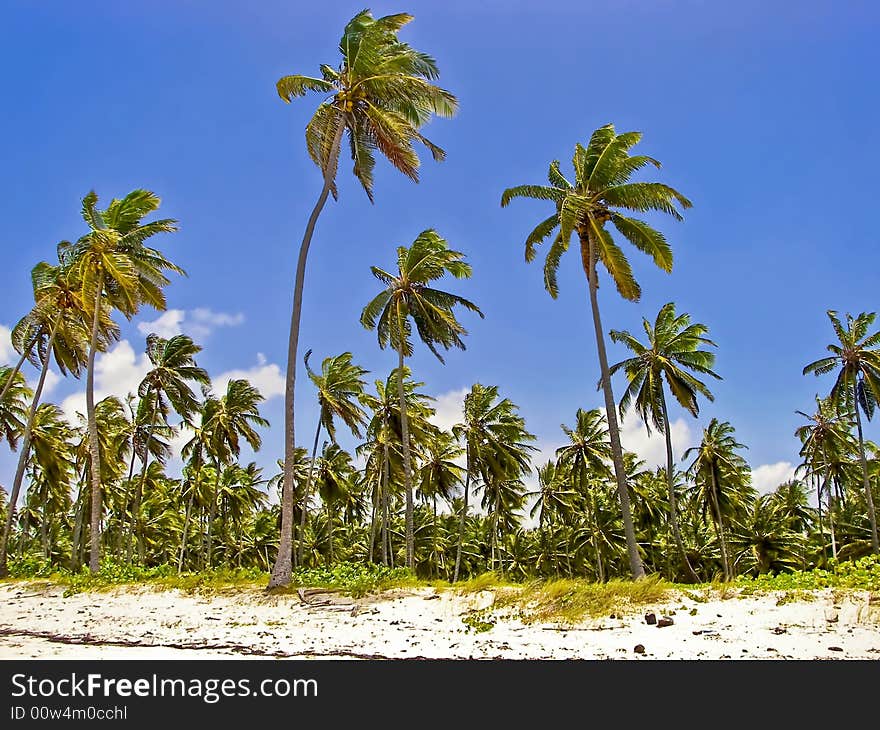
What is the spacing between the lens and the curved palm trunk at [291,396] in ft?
51.1

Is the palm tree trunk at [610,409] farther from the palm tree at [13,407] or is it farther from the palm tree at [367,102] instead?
the palm tree at [13,407]

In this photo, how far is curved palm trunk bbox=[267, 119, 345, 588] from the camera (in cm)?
1558

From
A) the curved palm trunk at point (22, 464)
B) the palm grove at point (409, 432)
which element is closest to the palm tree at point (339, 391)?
the palm grove at point (409, 432)

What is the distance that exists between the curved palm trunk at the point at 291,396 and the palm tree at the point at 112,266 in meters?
7.38

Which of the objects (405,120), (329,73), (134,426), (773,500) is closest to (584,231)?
(405,120)

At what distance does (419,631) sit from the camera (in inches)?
420

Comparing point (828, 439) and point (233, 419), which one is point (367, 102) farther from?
point (828, 439)

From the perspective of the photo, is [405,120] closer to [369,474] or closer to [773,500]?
[369,474]

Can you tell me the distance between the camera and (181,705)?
6.66 meters

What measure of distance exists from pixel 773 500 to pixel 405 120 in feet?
141

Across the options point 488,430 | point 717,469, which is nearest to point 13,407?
point 488,430

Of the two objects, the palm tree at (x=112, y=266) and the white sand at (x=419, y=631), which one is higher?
the palm tree at (x=112, y=266)

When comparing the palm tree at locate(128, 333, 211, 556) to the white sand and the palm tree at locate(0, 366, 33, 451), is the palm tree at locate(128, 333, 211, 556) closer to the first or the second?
the palm tree at locate(0, 366, 33, 451)

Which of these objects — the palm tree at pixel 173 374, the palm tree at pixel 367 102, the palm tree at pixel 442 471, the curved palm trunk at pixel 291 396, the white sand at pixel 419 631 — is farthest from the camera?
the palm tree at pixel 442 471
